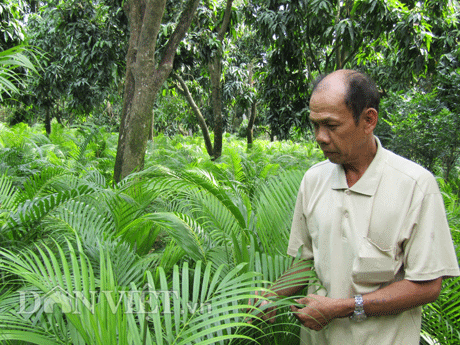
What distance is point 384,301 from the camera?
1075 millimetres

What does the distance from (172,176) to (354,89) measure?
1.66m

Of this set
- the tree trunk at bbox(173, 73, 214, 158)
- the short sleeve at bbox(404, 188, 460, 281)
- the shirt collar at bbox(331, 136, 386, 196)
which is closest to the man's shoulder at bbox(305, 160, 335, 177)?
the shirt collar at bbox(331, 136, 386, 196)

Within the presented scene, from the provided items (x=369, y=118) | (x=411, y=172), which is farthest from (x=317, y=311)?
(x=369, y=118)

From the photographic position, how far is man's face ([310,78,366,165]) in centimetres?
112

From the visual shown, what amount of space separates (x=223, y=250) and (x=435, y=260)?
1458 mm

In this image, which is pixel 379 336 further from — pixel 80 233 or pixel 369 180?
pixel 80 233

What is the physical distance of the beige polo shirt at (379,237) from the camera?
1.04 meters

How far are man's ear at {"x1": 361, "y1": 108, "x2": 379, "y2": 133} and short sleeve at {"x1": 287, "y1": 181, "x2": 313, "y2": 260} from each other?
33 cm

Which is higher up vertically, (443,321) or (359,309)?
(359,309)

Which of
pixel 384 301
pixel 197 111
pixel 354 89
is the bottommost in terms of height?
pixel 384 301

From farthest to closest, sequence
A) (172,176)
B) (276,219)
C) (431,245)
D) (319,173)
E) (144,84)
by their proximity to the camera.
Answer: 1. (144,84)
2. (172,176)
3. (276,219)
4. (319,173)
5. (431,245)

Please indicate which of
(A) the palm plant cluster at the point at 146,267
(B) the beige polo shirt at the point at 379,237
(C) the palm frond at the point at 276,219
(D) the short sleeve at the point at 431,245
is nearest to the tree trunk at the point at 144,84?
(A) the palm plant cluster at the point at 146,267

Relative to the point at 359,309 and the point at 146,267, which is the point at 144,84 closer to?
the point at 146,267

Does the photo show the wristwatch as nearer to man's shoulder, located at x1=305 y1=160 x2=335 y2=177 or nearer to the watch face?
the watch face
